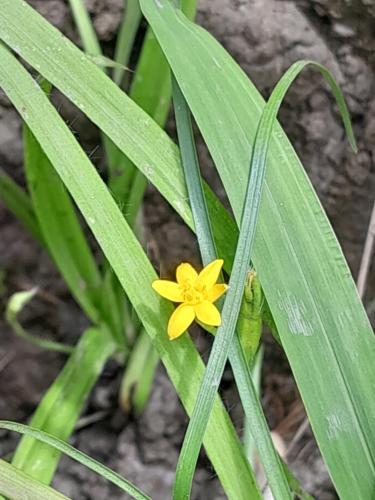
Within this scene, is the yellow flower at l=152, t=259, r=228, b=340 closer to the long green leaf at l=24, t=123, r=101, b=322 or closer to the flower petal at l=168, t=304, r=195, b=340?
the flower petal at l=168, t=304, r=195, b=340

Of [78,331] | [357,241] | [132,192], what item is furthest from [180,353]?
[78,331]

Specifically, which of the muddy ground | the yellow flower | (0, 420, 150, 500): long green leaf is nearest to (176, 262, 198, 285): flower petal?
the yellow flower

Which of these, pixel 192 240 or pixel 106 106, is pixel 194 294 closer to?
pixel 106 106

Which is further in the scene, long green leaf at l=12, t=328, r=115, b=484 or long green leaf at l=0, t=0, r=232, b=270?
long green leaf at l=12, t=328, r=115, b=484

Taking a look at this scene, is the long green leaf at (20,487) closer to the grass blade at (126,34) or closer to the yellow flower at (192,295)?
the yellow flower at (192,295)

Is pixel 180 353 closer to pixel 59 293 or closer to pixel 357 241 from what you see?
pixel 357 241

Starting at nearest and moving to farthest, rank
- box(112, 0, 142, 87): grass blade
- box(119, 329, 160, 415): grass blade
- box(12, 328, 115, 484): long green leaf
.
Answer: box(12, 328, 115, 484): long green leaf < box(112, 0, 142, 87): grass blade < box(119, 329, 160, 415): grass blade

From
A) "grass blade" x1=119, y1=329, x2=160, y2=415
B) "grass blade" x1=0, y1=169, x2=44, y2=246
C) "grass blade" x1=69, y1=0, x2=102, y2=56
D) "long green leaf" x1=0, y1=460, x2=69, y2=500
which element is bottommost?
"grass blade" x1=119, y1=329, x2=160, y2=415

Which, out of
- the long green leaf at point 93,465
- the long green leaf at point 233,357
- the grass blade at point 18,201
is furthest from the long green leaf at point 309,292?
the grass blade at point 18,201
